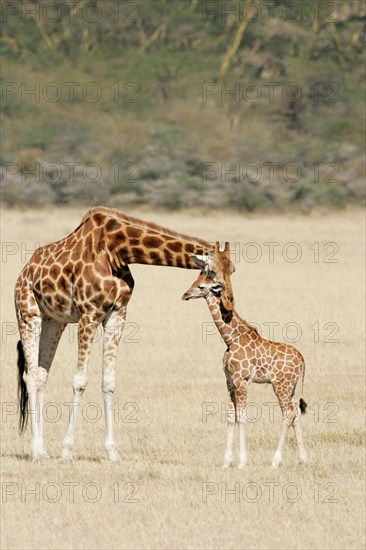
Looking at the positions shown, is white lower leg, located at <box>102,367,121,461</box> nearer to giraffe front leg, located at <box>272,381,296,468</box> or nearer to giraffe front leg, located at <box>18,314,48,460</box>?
giraffe front leg, located at <box>18,314,48,460</box>

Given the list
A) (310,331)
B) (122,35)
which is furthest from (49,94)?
(310,331)

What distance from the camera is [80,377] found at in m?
12.2

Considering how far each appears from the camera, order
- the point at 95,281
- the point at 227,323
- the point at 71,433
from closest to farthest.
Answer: the point at 227,323
the point at 95,281
the point at 71,433

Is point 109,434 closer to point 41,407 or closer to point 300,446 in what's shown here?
point 41,407

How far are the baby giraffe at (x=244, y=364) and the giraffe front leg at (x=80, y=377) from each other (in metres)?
1.21

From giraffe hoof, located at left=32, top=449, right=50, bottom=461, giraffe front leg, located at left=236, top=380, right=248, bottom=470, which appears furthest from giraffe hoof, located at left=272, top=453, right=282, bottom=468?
giraffe hoof, located at left=32, top=449, right=50, bottom=461

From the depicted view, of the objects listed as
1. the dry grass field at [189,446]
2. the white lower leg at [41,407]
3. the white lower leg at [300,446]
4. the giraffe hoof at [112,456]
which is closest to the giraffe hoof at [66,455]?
the dry grass field at [189,446]

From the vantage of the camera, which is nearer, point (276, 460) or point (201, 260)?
point (201, 260)

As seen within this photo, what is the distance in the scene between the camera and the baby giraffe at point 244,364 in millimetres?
11422

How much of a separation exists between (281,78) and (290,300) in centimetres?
4245

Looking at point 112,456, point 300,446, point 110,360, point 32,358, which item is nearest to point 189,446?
point 112,456

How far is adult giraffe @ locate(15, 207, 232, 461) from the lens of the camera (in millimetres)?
11922

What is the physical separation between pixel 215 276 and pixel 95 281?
1267 millimetres

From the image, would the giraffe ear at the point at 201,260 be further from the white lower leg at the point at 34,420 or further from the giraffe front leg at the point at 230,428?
the white lower leg at the point at 34,420
